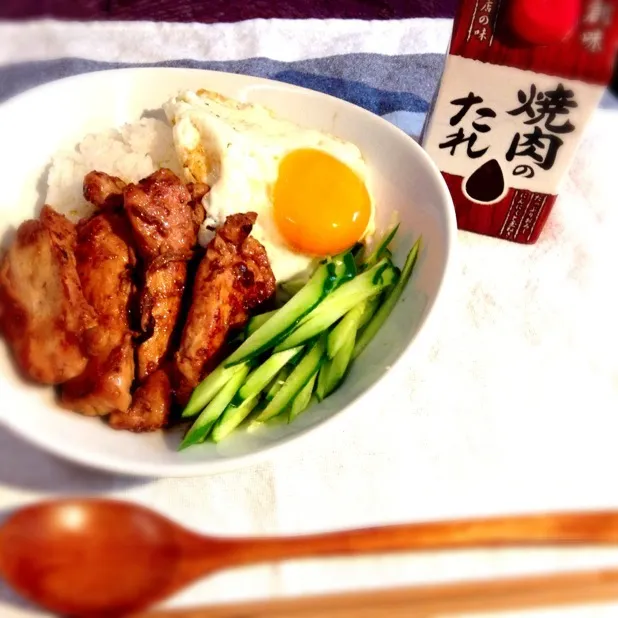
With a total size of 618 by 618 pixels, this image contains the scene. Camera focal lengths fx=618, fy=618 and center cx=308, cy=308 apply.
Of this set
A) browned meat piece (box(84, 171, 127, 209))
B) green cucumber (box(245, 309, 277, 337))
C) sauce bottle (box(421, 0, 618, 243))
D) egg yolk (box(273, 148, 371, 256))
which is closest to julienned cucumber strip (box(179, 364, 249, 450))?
green cucumber (box(245, 309, 277, 337))

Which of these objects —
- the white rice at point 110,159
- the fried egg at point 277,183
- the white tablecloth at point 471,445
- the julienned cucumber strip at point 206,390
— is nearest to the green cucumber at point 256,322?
the julienned cucumber strip at point 206,390

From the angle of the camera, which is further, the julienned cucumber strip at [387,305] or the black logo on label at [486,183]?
the black logo on label at [486,183]

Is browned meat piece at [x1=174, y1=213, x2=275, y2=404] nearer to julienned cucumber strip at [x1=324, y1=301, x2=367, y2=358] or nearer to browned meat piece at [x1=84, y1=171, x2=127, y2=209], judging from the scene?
julienned cucumber strip at [x1=324, y1=301, x2=367, y2=358]

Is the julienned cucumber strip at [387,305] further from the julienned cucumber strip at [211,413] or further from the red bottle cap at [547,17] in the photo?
the red bottle cap at [547,17]

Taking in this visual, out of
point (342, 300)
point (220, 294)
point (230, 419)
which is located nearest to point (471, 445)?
point (342, 300)

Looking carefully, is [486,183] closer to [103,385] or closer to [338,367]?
[338,367]

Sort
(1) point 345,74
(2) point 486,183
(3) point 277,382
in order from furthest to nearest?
(1) point 345,74, (2) point 486,183, (3) point 277,382
